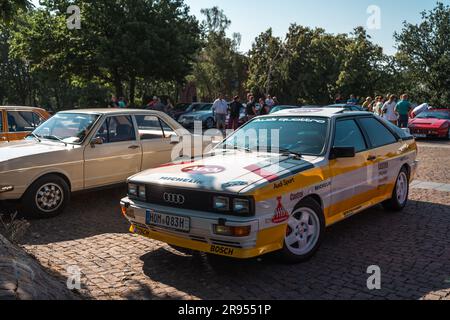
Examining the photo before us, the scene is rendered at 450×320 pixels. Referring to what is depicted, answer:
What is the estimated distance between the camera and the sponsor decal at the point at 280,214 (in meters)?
4.14

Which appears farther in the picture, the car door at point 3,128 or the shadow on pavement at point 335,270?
the car door at point 3,128

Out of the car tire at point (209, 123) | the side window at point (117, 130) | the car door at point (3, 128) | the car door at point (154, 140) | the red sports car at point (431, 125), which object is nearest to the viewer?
the side window at point (117, 130)

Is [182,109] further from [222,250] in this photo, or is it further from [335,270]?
[222,250]

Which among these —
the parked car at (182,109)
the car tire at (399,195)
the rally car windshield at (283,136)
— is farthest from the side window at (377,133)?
the parked car at (182,109)

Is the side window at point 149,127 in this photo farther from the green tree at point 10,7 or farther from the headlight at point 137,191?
the headlight at point 137,191

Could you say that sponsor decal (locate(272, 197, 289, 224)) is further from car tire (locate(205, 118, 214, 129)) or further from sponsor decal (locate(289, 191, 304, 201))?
car tire (locate(205, 118, 214, 129))

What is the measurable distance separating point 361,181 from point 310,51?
38749mm

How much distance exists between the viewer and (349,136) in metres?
5.64

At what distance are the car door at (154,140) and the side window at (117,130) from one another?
0.60ft

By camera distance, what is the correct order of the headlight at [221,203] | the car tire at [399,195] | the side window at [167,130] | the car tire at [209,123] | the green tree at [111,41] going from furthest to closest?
the car tire at [209,123] < the green tree at [111,41] < the side window at [167,130] < the car tire at [399,195] < the headlight at [221,203]

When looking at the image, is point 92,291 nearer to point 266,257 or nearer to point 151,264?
point 151,264

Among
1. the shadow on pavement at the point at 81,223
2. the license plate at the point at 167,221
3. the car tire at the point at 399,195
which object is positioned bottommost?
the shadow on pavement at the point at 81,223

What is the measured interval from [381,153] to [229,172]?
271 centimetres
